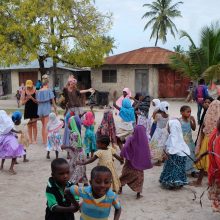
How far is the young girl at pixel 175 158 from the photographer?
5656 millimetres

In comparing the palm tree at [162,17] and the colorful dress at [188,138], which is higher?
the palm tree at [162,17]

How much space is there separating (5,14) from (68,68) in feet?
24.9

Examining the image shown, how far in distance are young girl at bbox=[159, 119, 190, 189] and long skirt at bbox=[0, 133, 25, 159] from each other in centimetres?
278

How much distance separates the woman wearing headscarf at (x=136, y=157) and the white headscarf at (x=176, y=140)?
0.58m

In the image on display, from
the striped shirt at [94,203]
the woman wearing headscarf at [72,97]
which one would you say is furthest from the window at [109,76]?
the striped shirt at [94,203]

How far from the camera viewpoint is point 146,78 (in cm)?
2447

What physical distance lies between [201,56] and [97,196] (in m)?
16.8

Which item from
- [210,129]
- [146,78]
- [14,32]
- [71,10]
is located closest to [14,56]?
[14,32]

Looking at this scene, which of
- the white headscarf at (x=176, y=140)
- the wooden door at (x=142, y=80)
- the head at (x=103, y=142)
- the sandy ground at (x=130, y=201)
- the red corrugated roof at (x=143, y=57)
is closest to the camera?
the sandy ground at (x=130, y=201)

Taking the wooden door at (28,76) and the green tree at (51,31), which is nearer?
the green tree at (51,31)

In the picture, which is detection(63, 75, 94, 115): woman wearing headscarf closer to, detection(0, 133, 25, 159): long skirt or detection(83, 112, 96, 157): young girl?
detection(83, 112, 96, 157): young girl

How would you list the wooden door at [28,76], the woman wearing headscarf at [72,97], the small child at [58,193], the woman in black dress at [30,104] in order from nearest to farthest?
the small child at [58,193] < the woman wearing headscarf at [72,97] < the woman in black dress at [30,104] < the wooden door at [28,76]

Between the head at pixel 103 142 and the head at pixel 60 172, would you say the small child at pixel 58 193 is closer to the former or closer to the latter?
the head at pixel 60 172

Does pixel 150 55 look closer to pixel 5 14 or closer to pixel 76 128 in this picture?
pixel 5 14
